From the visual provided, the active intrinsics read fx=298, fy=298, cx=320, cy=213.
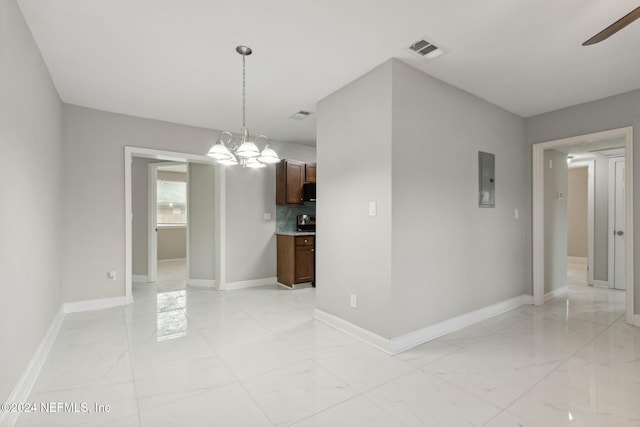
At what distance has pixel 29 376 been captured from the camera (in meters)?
2.14

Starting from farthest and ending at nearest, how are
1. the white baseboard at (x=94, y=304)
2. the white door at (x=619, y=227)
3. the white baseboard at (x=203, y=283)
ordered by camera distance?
the white baseboard at (x=203, y=283), the white door at (x=619, y=227), the white baseboard at (x=94, y=304)

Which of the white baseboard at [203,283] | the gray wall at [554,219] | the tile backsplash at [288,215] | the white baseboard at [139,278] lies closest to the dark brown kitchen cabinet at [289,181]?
the tile backsplash at [288,215]

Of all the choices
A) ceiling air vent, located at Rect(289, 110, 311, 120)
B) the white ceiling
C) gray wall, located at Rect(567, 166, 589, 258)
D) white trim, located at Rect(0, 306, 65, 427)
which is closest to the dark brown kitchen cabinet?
ceiling air vent, located at Rect(289, 110, 311, 120)

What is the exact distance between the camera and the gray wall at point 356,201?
8.89 feet

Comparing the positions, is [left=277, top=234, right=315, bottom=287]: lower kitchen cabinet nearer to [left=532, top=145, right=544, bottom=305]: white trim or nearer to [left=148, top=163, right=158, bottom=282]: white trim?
[left=148, top=163, right=158, bottom=282]: white trim

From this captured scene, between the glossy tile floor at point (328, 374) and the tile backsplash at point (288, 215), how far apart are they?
2.29m

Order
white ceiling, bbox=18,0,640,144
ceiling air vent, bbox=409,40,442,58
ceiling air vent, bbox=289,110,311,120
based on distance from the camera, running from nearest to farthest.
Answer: white ceiling, bbox=18,0,640,144, ceiling air vent, bbox=409,40,442,58, ceiling air vent, bbox=289,110,311,120

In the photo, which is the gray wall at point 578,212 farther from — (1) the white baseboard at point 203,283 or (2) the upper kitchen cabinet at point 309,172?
(1) the white baseboard at point 203,283

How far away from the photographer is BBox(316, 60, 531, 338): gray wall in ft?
8.86

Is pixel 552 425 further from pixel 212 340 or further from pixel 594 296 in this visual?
pixel 594 296

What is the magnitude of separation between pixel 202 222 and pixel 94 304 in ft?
6.67

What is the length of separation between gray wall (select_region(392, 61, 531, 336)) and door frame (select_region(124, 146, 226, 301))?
10.8ft

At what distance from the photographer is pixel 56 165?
335 centimetres

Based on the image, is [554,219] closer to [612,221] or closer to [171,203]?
[612,221]
